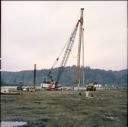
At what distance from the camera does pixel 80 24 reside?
116 metres

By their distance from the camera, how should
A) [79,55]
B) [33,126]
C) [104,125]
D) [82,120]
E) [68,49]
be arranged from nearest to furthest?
[33,126] < [104,125] < [82,120] < [79,55] < [68,49]

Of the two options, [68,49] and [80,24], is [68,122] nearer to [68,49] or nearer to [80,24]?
[80,24]

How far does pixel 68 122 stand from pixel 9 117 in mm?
6038

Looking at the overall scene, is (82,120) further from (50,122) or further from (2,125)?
(2,125)

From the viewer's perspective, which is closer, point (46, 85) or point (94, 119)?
point (94, 119)

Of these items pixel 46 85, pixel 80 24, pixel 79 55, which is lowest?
pixel 46 85

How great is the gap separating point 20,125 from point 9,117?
5.47 meters

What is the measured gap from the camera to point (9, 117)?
32.5 metres

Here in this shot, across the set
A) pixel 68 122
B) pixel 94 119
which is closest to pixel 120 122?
pixel 94 119

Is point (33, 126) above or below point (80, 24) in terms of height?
below

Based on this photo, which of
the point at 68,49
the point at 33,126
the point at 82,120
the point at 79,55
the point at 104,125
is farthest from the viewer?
the point at 68,49

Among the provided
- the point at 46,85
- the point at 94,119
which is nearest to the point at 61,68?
the point at 46,85

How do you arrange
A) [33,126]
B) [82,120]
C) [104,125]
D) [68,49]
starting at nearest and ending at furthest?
[33,126], [104,125], [82,120], [68,49]

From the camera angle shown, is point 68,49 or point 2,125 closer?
point 2,125
